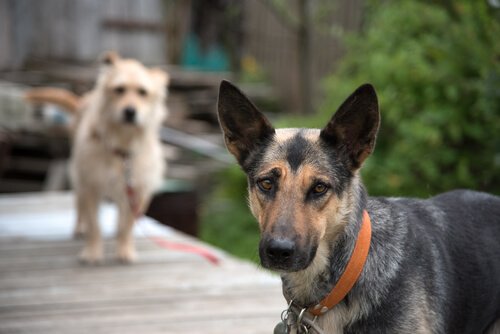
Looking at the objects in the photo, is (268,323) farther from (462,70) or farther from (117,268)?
(462,70)

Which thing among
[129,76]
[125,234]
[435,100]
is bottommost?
[125,234]

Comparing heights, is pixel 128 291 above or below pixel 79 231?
above

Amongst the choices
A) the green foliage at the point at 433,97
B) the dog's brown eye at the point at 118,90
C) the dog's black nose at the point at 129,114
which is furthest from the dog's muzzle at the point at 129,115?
the green foliage at the point at 433,97

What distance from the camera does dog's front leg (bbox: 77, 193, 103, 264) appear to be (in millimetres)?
6188

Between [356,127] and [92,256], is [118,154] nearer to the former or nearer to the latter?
[92,256]

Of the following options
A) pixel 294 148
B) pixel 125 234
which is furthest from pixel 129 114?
pixel 294 148

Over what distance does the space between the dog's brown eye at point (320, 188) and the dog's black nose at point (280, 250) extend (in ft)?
1.00

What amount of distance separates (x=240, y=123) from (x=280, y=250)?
0.74 meters

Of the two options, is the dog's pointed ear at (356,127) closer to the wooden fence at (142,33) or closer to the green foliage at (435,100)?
the green foliage at (435,100)

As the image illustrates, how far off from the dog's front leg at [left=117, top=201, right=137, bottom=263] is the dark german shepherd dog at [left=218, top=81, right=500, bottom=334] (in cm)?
318

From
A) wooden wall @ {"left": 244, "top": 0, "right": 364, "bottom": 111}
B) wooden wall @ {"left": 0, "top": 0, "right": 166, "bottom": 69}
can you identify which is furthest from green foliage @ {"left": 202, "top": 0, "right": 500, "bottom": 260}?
wooden wall @ {"left": 0, "top": 0, "right": 166, "bottom": 69}

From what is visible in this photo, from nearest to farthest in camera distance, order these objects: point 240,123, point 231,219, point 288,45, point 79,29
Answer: point 240,123
point 231,219
point 79,29
point 288,45

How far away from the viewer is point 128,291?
5.46 metres

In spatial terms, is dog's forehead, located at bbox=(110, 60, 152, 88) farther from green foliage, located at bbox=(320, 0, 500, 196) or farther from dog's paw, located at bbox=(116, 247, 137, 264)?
green foliage, located at bbox=(320, 0, 500, 196)
